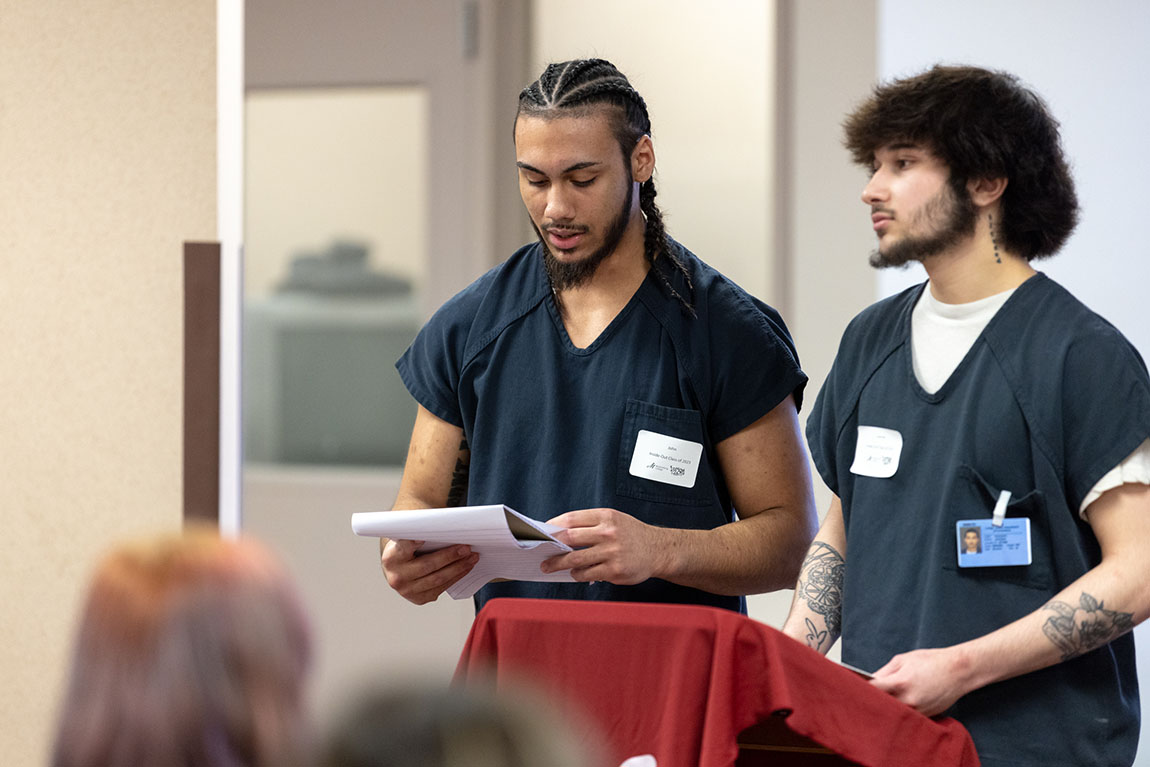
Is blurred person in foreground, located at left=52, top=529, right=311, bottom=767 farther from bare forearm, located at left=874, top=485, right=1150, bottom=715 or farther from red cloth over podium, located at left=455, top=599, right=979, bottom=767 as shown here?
bare forearm, located at left=874, top=485, right=1150, bottom=715

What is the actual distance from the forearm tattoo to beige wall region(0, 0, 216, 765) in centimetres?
135

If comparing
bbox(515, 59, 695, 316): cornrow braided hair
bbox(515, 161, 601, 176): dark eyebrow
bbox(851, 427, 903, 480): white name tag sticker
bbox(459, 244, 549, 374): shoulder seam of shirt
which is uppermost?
bbox(515, 59, 695, 316): cornrow braided hair

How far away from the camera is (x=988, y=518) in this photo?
1525mm

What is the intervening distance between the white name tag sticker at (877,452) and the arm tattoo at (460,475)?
2.03 feet

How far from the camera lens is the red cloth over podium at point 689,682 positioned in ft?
4.28

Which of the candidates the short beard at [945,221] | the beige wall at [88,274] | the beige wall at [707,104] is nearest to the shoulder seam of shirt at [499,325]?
the short beard at [945,221]

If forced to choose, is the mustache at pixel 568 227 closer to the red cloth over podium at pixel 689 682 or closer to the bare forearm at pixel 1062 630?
the red cloth over podium at pixel 689 682

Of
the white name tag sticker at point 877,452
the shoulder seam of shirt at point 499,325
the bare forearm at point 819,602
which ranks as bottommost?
the bare forearm at point 819,602

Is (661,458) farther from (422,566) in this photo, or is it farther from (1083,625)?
(1083,625)

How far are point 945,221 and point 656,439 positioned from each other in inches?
19.9

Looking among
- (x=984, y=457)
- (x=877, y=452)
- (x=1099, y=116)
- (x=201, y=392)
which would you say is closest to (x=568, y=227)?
(x=877, y=452)

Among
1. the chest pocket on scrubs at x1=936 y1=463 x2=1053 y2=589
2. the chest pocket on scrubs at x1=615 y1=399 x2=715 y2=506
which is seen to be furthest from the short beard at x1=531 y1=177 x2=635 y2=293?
the chest pocket on scrubs at x1=936 y1=463 x2=1053 y2=589

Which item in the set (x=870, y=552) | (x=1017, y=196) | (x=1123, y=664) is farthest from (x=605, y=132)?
(x=1123, y=664)

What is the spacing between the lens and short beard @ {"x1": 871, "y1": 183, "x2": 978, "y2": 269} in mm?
1636
